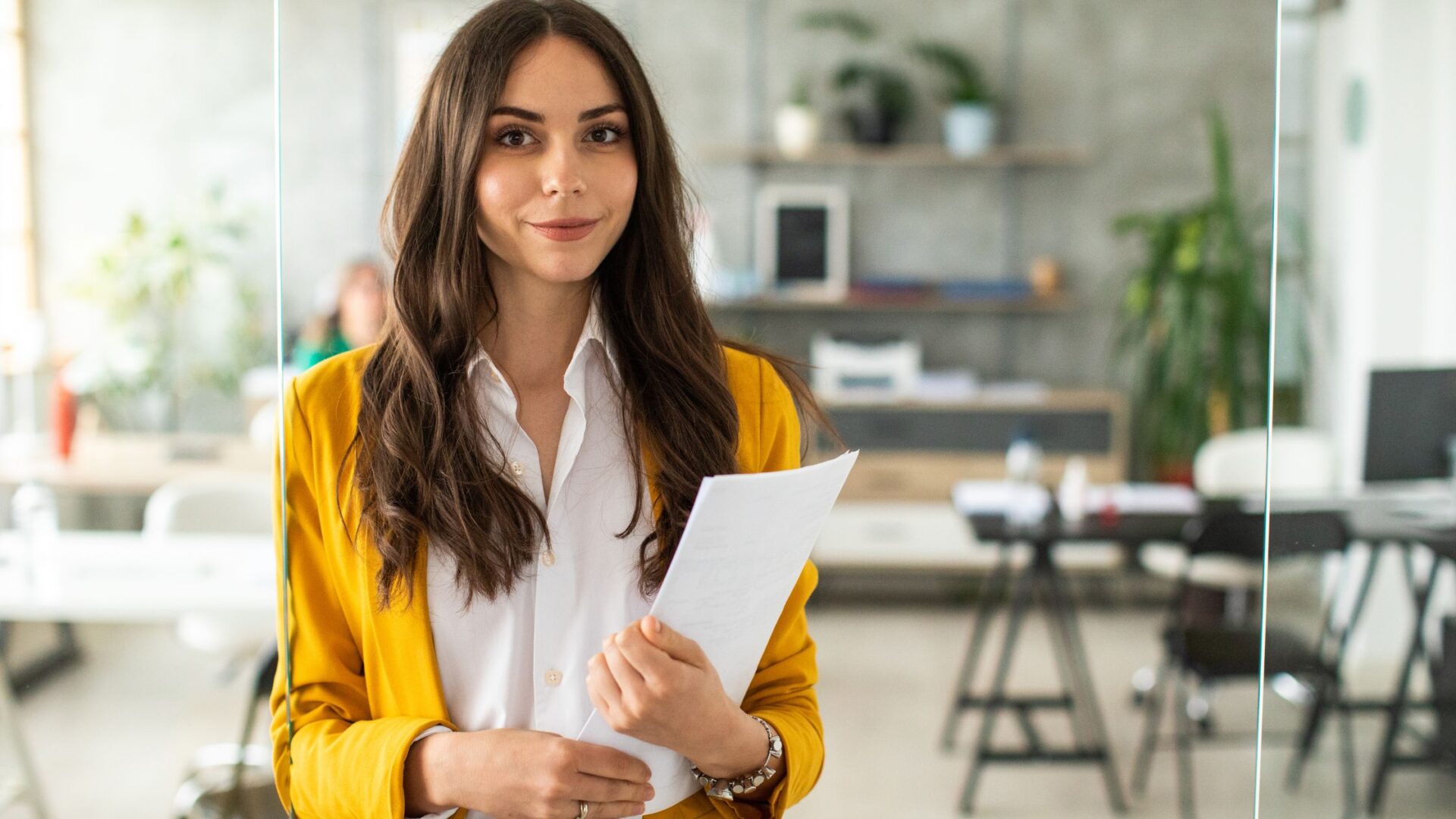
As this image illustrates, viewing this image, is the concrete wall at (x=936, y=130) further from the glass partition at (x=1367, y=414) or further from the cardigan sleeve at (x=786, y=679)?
the cardigan sleeve at (x=786, y=679)

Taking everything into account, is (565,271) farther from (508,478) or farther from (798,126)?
(798,126)

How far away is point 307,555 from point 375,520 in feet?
0.23

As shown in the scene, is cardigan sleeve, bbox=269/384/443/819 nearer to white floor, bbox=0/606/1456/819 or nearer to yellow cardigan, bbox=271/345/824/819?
yellow cardigan, bbox=271/345/824/819

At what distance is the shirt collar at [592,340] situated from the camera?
41.2 inches

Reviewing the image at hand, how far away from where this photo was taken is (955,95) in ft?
16.9

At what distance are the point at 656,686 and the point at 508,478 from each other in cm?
25

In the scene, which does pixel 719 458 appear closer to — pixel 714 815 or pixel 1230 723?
pixel 714 815

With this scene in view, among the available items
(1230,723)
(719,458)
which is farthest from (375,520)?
(1230,723)

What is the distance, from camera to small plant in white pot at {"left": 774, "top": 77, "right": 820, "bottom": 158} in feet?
16.9

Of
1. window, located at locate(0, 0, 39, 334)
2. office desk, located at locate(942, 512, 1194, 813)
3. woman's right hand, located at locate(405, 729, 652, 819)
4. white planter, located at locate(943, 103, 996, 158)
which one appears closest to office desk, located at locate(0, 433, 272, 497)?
window, located at locate(0, 0, 39, 334)

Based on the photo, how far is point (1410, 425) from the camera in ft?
9.89

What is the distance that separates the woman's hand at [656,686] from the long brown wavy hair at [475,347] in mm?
147

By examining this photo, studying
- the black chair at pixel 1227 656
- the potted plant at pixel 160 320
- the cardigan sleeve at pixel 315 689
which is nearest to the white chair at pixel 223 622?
the potted plant at pixel 160 320

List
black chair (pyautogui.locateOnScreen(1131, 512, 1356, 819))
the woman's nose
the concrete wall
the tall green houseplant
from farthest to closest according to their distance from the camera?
the concrete wall → the tall green houseplant → black chair (pyautogui.locateOnScreen(1131, 512, 1356, 819)) → the woman's nose
